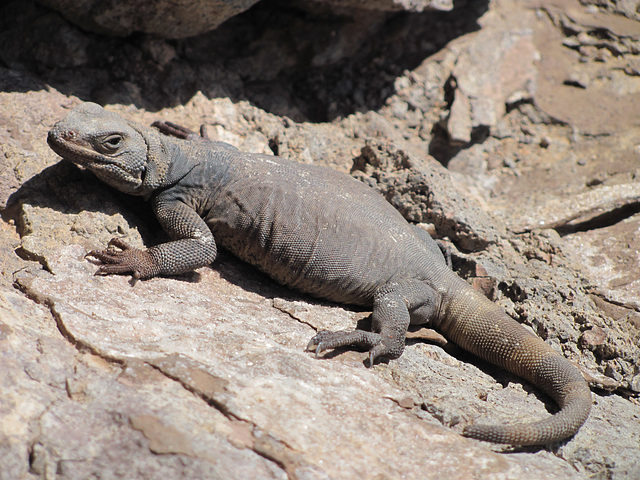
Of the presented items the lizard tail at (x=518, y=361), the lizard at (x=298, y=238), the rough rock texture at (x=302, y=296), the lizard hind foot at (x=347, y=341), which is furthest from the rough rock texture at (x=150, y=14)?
the lizard tail at (x=518, y=361)

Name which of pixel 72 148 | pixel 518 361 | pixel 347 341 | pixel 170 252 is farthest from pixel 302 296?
pixel 72 148

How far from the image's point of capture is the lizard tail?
3.66 metres

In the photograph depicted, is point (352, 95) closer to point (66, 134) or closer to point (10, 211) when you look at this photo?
point (66, 134)

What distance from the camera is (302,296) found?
490cm

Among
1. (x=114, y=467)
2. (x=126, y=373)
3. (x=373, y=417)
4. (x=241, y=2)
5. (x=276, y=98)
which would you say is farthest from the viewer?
(x=276, y=98)

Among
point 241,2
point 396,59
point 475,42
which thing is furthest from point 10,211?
point 475,42

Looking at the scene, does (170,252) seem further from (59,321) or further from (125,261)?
(59,321)

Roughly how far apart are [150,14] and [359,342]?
153 inches

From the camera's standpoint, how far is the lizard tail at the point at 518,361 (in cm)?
366

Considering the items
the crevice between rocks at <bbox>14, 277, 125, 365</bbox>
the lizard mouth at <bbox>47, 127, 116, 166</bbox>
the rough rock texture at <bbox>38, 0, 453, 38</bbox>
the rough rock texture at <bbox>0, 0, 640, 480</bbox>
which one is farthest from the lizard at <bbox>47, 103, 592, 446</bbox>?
the rough rock texture at <bbox>38, 0, 453, 38</bbox>

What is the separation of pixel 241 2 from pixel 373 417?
13.7 feet

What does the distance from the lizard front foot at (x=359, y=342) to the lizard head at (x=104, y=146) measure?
6.49 feet

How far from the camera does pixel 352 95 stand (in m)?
7.13

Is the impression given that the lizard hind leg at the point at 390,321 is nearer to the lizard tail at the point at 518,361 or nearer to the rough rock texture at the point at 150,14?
the lizard tail at the point at 518,361
